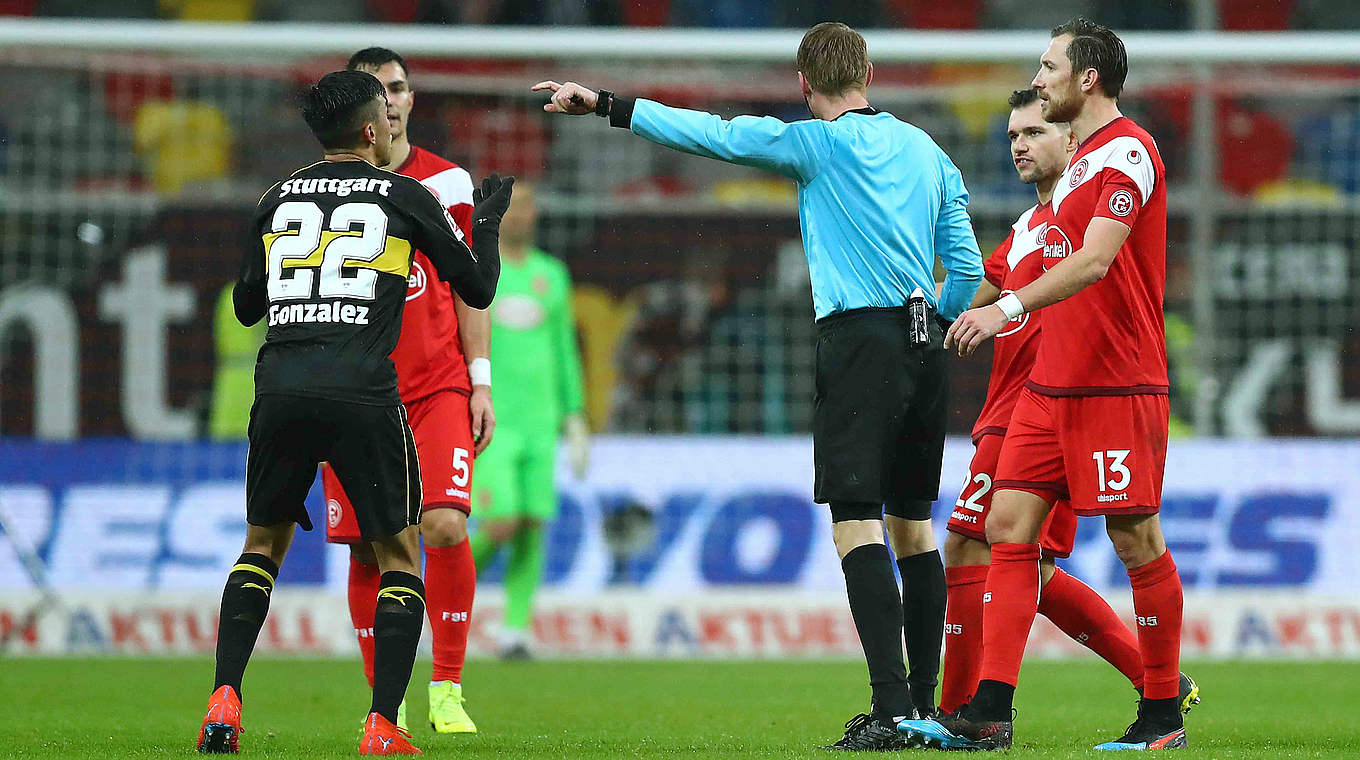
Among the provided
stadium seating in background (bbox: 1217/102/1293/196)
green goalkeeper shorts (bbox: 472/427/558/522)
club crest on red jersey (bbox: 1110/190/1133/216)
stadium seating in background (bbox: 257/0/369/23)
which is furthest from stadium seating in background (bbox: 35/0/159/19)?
club crest on red jersey (bbox: 1110/190/1133/216)

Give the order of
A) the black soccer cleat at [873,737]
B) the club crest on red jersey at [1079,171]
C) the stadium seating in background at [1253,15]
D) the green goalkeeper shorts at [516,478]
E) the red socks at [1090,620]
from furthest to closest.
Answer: the stadium seating in background at [1253,15]
the green goalkeeper shorts at [516,478]
the red socks at [1090,620]
the club crest on red jersey at [1079,171]
the black soccer cleat at [873,737]

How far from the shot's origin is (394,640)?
4.93m

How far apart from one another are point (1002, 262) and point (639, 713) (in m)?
2.18

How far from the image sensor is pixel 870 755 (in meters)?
4.67

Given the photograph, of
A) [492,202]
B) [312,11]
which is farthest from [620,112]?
[312,11]

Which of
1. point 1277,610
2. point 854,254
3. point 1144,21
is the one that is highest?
point 1144,21

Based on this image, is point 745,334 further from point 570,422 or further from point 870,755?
point 870,755

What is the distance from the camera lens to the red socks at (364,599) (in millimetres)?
5938

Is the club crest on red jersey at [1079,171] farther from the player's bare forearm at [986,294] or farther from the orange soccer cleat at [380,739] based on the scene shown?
the orange soccer cleat at [380,739]

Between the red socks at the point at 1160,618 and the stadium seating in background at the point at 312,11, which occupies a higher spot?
the stadium seating in background at the point at 312,11

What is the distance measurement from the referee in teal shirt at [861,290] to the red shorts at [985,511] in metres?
0.35

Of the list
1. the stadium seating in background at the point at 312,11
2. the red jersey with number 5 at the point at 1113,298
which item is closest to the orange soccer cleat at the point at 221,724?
the red jersey with number 5 at the point at 1113,298

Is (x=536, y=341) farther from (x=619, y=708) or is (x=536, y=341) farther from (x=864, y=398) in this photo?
(x=864, y=398)

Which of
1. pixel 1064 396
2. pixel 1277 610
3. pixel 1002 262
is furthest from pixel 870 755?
pixel 1277 610
